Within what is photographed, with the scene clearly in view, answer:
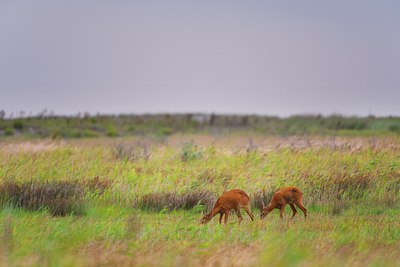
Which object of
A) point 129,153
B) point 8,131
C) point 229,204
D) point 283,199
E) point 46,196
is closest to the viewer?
point 229,204

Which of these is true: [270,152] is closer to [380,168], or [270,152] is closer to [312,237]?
[380,168]

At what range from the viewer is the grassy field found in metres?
8.61

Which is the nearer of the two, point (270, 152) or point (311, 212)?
point (311, 212)

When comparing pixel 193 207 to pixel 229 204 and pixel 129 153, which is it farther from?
pixel 129 153

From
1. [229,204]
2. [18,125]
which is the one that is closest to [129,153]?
[229,204]

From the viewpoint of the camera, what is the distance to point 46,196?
13031 mm

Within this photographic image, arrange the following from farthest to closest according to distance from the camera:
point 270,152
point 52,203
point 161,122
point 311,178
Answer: point 161,122 < point 270,152 < point 311,178 < point 52,203

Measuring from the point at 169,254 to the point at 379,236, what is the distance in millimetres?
3494

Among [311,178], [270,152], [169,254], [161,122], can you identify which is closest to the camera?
[169,254]

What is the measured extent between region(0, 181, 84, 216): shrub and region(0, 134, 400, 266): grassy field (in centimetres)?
3

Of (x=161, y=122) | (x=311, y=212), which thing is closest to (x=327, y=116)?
(x=161, y=122)

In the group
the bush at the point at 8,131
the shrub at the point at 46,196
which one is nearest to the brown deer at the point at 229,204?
the shrub at the point at 46,196

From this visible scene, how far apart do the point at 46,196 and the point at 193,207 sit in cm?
294

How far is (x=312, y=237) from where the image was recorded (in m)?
9.83
